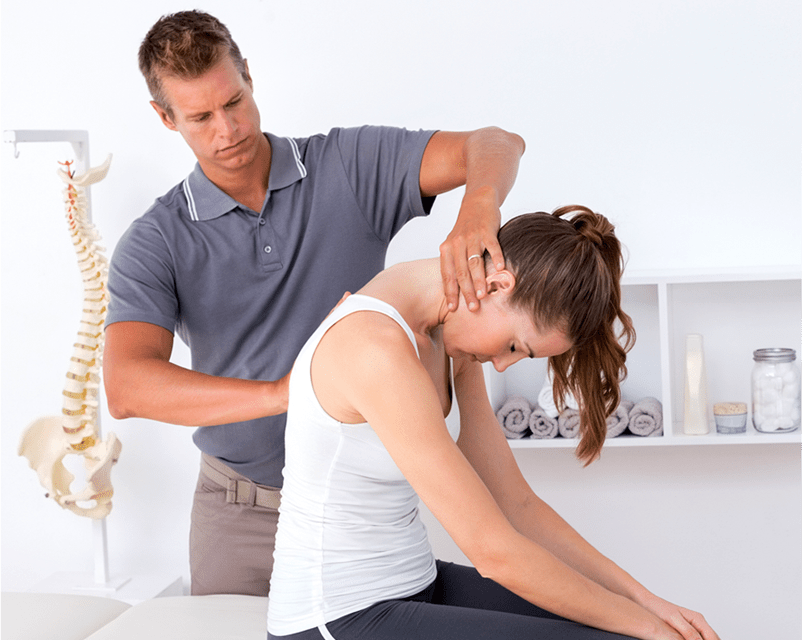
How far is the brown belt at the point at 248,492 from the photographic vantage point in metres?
1.93

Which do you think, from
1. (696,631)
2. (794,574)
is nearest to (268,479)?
(696,631)

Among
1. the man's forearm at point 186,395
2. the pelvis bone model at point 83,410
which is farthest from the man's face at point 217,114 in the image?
the pelvis bone model at point 83,410

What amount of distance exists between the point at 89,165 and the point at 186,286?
37.3 inches

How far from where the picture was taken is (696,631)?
4.34 feet

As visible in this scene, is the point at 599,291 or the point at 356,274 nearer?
the point at 599,291

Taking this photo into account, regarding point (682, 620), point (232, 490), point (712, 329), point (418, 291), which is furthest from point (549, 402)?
point (418, 291)

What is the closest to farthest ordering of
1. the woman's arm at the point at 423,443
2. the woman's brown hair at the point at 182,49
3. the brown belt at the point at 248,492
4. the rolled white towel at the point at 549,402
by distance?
the woman's arm at the point at 423,443 < the woman's brown hair at the point at 182,49 < the brown belt at the point at 248,492 < the rolled white towel at the point at 549,402

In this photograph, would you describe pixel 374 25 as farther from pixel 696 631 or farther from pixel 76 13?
pixel 696 631

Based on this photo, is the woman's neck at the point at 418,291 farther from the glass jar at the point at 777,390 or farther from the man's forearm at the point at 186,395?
the glass jar at the point at 777,390

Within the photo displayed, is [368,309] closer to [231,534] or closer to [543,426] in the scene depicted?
[231,534]

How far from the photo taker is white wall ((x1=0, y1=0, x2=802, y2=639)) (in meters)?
2.36

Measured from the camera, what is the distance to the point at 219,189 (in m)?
1.82

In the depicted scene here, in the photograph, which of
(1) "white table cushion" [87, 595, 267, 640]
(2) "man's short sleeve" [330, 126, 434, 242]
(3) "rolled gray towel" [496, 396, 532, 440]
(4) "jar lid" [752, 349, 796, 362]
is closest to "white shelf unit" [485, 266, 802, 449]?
(3) "rolled gray towel" [496, 396, 532, 440]

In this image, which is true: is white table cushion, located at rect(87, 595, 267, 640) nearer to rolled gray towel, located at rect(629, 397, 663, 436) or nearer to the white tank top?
the white tank top
